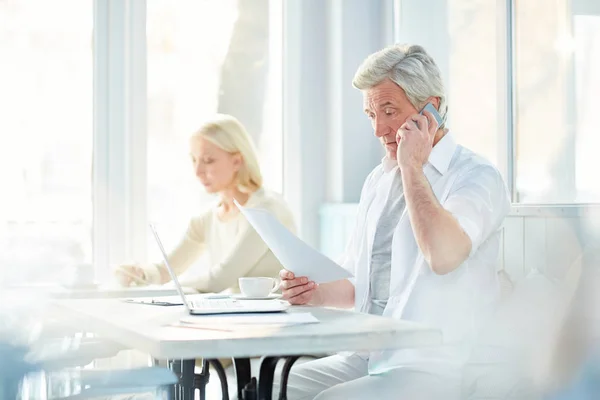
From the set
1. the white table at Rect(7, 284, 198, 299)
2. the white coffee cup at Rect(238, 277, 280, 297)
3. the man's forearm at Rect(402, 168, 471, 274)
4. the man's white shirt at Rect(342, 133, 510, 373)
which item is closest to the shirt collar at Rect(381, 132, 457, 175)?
the man's white shirt at Rect(342, 133, 510, 373)

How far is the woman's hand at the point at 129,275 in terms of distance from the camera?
2.40 meters

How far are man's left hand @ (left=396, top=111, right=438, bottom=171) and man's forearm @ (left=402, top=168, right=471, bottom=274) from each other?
0.33 ft

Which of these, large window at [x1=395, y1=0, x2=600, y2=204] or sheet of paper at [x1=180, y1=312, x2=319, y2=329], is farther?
large window at [x1=395, y1=0, x2=600, y2=204]

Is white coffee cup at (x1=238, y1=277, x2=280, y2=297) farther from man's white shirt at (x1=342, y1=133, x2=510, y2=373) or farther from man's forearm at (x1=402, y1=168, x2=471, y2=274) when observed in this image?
man's forearm at (x1=402, y1=168, x2=471, y2=274)

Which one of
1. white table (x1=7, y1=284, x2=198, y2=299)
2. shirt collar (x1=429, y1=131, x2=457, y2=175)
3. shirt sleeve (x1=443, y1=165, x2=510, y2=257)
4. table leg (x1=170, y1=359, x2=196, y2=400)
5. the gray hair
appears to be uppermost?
the gray hair

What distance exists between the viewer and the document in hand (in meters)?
1.50

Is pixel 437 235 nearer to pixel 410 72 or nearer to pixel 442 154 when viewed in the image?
pixel 442 154

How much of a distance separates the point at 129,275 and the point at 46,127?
91 centimetres

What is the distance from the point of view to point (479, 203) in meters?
1.57

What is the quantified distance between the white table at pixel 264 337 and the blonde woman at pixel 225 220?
Result: 1.08 meters

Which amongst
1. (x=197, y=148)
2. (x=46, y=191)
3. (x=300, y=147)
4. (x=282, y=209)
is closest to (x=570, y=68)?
(x=282, y=209)

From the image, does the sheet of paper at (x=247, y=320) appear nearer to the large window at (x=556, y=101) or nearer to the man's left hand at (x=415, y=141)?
the man's left hand at (x=415, y=141)

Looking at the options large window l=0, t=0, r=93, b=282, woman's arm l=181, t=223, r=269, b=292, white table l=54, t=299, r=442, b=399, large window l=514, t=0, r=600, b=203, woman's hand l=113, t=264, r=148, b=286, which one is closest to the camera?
white table l=54, t=299, r=442, b=399

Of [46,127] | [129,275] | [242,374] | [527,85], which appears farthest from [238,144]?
[242,374]
